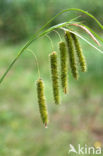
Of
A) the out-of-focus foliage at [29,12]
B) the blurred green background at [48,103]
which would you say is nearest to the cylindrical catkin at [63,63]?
the blurred green background at [48,103]

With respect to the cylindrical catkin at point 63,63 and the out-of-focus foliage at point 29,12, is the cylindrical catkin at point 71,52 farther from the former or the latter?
the out-of-focus foliage at point 29,12

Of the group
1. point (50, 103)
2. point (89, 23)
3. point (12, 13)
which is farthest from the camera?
point (12, 13)

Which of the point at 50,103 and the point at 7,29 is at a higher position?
the point at 7,29

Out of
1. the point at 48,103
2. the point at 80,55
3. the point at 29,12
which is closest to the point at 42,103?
the point at 80,55

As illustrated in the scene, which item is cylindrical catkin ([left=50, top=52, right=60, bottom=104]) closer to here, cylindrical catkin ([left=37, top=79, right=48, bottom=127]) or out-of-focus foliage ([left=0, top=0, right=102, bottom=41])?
cylindrical catkin ([left=37, top=79, right=48, bottom=127])

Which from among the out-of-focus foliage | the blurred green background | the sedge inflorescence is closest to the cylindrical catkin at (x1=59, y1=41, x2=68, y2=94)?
the sedge inflorescence

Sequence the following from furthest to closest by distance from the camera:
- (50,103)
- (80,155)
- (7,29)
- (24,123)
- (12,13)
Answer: (7,29) < (12,13) < (50,103) < (24,123) < (80,155)

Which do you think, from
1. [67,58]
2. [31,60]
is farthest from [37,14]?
[67,58]

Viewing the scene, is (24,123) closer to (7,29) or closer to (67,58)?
(67,58)
